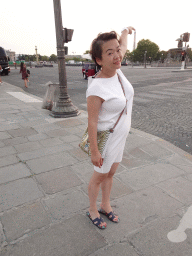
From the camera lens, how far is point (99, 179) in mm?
1712

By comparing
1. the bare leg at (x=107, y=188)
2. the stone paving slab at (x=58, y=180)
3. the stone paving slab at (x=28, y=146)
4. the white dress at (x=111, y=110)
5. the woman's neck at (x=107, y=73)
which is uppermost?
the woman's neck at (x=107, y=73)

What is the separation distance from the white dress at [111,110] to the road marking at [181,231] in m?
0.84

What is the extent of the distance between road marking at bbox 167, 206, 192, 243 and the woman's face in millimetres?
1512

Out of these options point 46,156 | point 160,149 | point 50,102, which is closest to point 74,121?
point 50,102

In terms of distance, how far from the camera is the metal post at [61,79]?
5121mm

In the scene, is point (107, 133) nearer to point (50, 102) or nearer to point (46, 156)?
point (46, 156)

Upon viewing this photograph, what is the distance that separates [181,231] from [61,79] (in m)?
4.68

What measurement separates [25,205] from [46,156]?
118cm

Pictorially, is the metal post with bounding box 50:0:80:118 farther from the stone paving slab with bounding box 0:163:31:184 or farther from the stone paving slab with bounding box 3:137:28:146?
the stone paving slab with bounding box 0:163:31:184

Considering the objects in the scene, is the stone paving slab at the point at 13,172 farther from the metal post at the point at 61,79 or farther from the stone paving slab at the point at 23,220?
the metal post at the point at 61,79

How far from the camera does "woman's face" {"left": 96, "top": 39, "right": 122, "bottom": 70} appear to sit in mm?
1429

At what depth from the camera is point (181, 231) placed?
5.92 feet

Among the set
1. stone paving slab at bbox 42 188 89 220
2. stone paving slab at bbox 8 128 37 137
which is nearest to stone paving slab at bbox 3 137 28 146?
stone paving slab at bbox 8 128 37 137

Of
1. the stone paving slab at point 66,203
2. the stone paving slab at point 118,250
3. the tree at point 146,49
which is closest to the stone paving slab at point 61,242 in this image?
the stone paving slab at point 118,250
